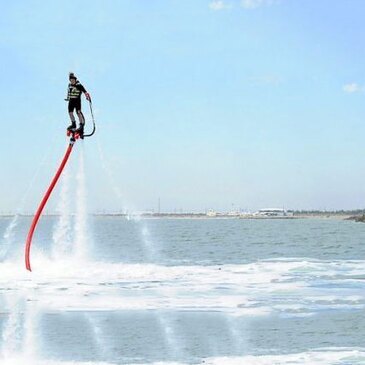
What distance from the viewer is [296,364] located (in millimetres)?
19844

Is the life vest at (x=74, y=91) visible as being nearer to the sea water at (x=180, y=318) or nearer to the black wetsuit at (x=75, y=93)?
the black wetsuit at (x=75, y=93)

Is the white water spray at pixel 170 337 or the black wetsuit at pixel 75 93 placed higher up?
the black wetsuit at pixel 75 93

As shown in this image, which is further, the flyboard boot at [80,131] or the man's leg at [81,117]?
the flyboard boot at [80,131]

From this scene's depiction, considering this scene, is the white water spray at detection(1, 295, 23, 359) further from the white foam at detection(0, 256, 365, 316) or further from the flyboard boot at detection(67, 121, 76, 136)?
the flyboard boot at detection(67, 121, 76, 136)

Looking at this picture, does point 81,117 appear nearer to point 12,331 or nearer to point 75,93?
point 75,93

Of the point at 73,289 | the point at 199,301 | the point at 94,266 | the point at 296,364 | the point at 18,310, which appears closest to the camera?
Result: the point at 296,364

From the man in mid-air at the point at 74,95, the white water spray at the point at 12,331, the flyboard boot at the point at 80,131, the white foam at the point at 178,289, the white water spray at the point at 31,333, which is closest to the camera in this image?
the man in mid-air at the point at 74,95

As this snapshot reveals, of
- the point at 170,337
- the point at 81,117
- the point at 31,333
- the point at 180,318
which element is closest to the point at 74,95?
the point at 81,117

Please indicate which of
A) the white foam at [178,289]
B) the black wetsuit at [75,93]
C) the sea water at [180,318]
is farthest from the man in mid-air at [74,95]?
the white foam at [178,289]

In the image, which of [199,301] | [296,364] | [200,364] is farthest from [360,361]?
[199,301]

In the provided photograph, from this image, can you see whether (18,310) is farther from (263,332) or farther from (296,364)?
(296,364)

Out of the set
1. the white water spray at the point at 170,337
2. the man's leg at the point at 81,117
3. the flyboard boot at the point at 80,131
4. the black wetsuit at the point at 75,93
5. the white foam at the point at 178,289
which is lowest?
the white water spray at the point at 170,337

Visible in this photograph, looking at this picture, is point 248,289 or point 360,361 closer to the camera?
point 360,361

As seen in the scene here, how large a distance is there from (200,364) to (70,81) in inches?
359
